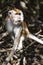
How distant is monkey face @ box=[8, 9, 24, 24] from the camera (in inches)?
72.4

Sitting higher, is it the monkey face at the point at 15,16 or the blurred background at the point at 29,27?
the monkey face at the point at 15,16

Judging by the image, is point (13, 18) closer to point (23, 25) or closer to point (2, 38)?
point (23, 25)

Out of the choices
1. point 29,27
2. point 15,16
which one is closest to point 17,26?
point 15,16

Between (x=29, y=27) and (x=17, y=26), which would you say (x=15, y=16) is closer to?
(x=17, y=26)

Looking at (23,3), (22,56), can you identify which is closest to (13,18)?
(22,56)

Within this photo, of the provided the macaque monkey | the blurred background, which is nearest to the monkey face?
the macaque monkey

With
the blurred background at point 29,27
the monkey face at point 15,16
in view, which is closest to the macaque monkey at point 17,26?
the monkey face at point 15,16

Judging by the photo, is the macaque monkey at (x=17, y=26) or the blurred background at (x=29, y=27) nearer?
the macaque monkey at (x=17, y=26)

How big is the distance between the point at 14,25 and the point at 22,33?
7 cm

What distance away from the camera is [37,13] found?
9.04ft

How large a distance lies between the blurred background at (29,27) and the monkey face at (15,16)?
0.27 m

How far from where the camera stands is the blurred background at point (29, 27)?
2335 millimetres

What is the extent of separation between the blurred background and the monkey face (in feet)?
0.90

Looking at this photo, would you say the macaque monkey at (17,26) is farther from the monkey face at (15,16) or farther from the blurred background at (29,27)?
the blurred background at (29,27)
